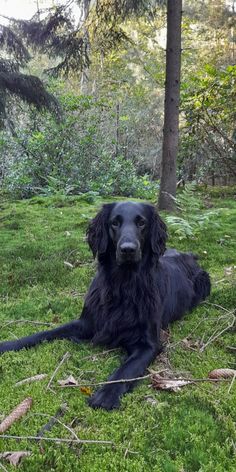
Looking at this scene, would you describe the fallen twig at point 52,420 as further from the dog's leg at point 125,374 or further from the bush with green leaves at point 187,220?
the bush with green leaves at point 187,220

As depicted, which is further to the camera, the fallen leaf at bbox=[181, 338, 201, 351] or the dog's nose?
the fallen leaf at bbox=[181, 338, 201, 351]

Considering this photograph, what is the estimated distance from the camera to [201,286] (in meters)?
4.52

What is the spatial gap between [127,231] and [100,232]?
13.6 inches

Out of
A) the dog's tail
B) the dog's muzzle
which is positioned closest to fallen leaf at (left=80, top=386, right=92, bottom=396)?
the dog's muzzle

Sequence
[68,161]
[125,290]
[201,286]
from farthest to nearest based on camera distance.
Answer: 1. [68,161]
2. [201,286]
3. [125,290]

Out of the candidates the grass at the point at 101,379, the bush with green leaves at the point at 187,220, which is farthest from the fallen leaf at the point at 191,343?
the bush with green leaves at the point at 187,220

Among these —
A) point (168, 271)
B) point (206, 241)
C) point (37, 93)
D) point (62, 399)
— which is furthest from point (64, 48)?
point (62, 399)

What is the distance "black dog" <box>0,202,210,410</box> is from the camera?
323 cm

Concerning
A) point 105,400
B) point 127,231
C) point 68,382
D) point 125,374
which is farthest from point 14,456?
point 127,231

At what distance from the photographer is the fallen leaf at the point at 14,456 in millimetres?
2023

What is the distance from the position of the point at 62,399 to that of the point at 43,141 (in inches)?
401

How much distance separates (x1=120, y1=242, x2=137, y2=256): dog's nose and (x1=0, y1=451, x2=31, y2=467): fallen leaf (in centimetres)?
146

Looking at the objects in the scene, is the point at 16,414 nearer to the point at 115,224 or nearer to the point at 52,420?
the point at 52,420

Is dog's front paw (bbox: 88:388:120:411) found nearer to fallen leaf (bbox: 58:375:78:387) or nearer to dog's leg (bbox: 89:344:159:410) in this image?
dog's leg (bbox: 89:344:159:410)
